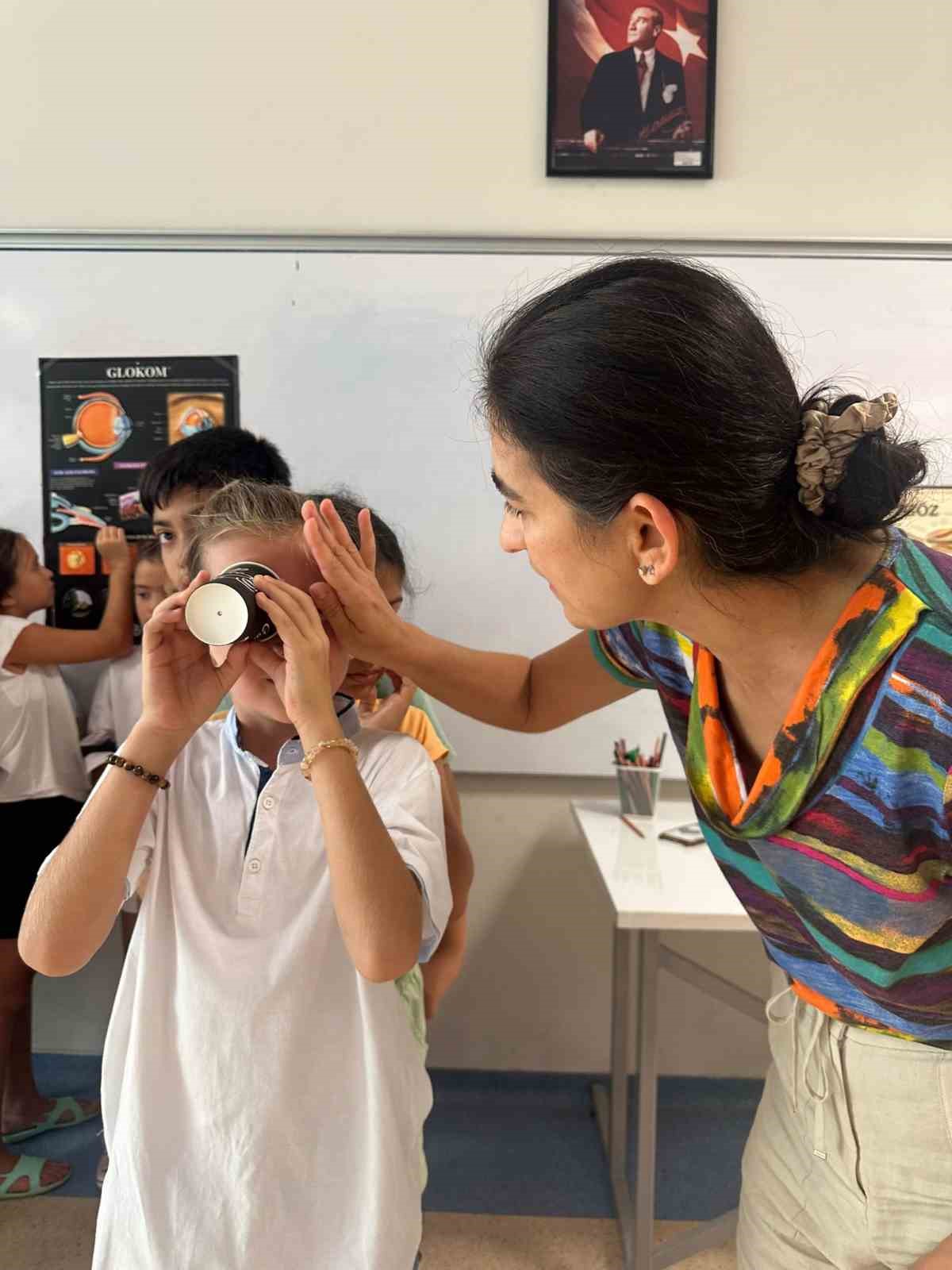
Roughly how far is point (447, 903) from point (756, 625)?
1.60ft

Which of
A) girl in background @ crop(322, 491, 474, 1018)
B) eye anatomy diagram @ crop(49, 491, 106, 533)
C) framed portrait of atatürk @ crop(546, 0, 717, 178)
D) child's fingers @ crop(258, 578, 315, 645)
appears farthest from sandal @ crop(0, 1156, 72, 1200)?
framed portrait of atatürk @ crop(546, 0, 717, 178)

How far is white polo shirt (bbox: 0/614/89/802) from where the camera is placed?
86.3 inches

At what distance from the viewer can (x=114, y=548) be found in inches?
94.8

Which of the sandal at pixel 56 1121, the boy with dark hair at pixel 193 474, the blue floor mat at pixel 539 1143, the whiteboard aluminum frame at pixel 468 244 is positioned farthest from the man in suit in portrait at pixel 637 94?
the sandal at pixel 56 1121

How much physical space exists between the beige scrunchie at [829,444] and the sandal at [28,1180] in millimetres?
2232

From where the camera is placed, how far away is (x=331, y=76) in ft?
7.82

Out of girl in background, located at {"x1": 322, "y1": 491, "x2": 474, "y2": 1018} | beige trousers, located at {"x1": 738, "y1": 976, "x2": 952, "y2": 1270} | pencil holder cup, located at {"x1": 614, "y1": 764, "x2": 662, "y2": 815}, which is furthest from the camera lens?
pencil holder cup, located at {"x1": 614, "y1": 764, "x2": 662, "y2": 815}

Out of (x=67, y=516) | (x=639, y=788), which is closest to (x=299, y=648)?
(x=639, y=788)

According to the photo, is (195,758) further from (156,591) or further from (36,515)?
(36,515)

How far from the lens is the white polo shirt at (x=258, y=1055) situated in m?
0.99

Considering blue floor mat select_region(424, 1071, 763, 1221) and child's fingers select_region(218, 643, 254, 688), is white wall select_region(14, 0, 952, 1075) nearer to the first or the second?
child's fingers select_region(218, 643, 254, 688)

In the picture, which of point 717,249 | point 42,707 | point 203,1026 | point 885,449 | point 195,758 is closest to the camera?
point 885,449

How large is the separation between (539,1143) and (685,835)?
2.90 feet

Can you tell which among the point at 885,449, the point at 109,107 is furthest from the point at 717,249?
the point at 885,449
